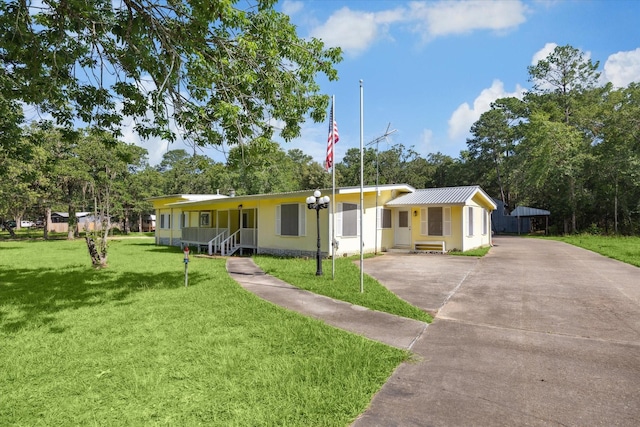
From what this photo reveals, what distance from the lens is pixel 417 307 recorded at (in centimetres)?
636

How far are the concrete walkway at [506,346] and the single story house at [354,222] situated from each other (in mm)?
5491

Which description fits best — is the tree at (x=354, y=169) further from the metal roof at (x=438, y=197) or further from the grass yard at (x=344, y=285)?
the grass yard at (x=344, y=285)

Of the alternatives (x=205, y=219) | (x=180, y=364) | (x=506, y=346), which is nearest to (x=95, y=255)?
(x=205, y=219)

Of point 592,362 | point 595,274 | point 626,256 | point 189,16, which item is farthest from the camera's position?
point 626,256

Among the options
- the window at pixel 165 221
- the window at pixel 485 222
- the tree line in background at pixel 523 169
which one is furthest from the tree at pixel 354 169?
the window at pixel 165 221

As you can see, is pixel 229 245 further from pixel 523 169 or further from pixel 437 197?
pixel 523 169

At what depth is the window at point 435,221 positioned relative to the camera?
1638cm

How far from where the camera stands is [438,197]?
16719mm

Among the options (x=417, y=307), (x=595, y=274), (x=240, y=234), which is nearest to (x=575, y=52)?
(x=595, y=274)

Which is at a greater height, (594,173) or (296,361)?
(594,173)

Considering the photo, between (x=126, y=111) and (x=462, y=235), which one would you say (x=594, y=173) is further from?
(x=126, y=111)

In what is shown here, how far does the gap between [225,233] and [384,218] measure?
821 cm

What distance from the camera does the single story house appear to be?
14539 mm

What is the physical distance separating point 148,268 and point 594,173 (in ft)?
116
